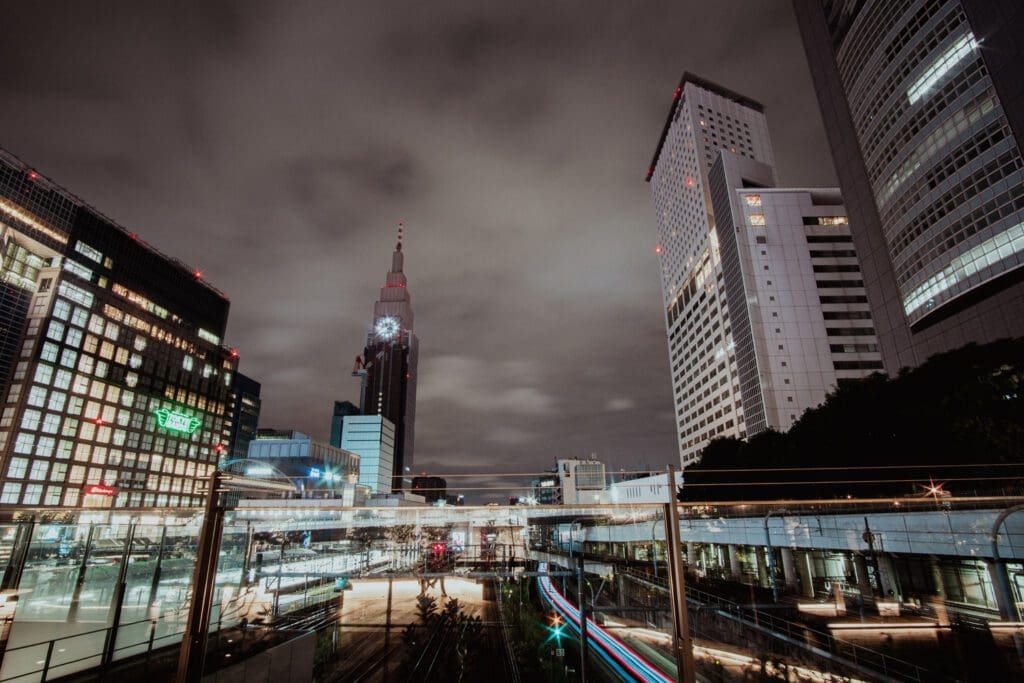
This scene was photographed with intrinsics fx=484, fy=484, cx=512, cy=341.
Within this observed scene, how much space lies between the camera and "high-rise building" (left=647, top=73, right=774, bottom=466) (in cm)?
7788

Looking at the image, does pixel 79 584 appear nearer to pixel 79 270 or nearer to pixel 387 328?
pixel 79 270

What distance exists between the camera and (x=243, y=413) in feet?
422

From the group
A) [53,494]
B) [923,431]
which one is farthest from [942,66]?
[53,494]

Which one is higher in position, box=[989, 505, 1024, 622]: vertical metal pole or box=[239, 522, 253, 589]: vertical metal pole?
box=[239, 522, 253, 589]: vertical metal pole

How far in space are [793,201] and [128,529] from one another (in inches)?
3365

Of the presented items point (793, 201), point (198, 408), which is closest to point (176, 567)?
point (198, 408)

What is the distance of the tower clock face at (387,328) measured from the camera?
183 metres

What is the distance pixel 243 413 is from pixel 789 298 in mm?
128413

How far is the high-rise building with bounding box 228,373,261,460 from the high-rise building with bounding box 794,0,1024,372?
124665 millimetres

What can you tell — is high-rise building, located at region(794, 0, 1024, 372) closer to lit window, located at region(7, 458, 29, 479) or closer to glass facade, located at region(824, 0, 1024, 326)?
glass facade, located at region(824, 0, 1024, 326)

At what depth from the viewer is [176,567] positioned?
988 centimetres

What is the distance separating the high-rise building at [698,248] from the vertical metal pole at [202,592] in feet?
237

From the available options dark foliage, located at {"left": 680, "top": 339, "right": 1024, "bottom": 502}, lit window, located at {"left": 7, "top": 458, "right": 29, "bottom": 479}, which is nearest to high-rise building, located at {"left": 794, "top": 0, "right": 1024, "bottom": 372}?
dark foliage, located at {"left": 680, "top": 339, "right": 1024, "bottom": 502}

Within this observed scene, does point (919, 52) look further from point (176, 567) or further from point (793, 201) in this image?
point (176, 567)
